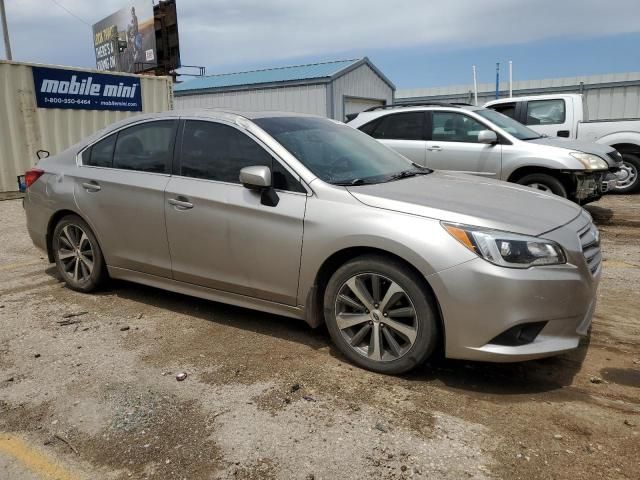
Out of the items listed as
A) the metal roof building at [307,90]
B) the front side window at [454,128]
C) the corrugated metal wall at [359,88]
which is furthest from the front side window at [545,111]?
the corrugated metal wall at [359,88]

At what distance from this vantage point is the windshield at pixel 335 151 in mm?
3803

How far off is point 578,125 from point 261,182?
916 cm

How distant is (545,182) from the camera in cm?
766

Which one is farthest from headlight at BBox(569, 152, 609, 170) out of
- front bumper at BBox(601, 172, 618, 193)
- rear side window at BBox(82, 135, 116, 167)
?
→ rear side window at BBox(82, 135, 116, 167)

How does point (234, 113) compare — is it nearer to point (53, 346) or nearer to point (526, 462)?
point (53, 346)

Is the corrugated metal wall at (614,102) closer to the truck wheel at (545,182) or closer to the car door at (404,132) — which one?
the truck wheel at (545,182)

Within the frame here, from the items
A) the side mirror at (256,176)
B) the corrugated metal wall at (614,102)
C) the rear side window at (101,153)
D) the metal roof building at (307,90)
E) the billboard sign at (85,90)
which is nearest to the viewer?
the side mirror at (256,176)

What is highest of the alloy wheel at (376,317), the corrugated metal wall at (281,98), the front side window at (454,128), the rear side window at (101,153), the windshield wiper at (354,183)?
the corrugated metal wall at (281,98)

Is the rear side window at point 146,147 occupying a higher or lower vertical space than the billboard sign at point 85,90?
lower

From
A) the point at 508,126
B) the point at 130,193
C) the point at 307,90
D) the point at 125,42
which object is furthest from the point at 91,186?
the point at 125,42

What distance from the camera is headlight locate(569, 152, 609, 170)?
740 centimetres

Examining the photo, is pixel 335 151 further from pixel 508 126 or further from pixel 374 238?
pixel 508 126

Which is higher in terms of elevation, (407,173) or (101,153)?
(101,153)

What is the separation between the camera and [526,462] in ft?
8.24
